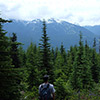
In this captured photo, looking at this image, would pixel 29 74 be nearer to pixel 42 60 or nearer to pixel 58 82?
pixel 42 60

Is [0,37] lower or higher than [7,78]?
higher

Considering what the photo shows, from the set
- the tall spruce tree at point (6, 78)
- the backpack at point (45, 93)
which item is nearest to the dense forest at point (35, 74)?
the tall spruce tree at point (6, 78)

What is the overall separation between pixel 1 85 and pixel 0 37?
8.26 feet

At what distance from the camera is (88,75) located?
22.6 metres

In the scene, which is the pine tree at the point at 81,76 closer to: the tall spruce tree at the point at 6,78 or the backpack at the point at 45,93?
the tall spruce tree at the point at 6,78

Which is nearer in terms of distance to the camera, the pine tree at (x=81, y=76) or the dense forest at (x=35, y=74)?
the dense forest at (x=35, y=74)

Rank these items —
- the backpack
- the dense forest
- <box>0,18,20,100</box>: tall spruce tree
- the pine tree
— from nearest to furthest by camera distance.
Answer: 1. the backpack
2. <box>0,18,20,100</box>: tall spruce tree
3. the dense forest
4. the pine tree

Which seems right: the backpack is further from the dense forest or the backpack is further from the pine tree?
the pine tree

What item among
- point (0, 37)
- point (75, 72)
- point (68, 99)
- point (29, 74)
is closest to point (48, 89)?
point (0, 37)

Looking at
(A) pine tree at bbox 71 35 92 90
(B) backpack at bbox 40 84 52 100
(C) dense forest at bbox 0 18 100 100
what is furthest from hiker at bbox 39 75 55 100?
(A) pine tree at bbox 71 35 92 90

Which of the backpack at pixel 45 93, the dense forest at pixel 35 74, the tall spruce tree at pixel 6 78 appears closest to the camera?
the backpack at pixel 45 93

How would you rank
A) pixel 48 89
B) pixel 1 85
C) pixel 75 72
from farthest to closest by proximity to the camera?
1. pixel 75 72
2. pixel 1 85
3. pixel 48 89

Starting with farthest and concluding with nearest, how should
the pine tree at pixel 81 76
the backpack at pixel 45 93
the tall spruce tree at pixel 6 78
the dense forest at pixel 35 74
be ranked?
the pine tree at pixel 81 76
the dense forest at pixel 35 74
the tall spruce tree at pixel 6 78
the backpack at pixel 45 93

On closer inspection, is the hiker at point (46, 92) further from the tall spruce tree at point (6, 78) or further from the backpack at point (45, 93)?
the tall spruce tree at point (6, 78)
